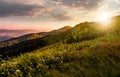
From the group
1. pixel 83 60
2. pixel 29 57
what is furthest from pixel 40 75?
pixel 83 60

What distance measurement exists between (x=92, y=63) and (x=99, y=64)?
0.53 metres

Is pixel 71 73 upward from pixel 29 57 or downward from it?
downward

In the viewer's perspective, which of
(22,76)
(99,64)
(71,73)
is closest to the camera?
(22,76)

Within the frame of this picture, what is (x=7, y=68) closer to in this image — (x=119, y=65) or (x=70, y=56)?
(x=70, y=56)

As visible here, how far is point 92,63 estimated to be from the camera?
1992cm

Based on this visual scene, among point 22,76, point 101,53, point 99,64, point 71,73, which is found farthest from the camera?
point 101,53

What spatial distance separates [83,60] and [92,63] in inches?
28.3

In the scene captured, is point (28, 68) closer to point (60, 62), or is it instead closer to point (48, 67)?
point (48, 67)

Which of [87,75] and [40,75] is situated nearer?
[40,75]

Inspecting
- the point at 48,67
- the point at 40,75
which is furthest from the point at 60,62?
the point at 40,75

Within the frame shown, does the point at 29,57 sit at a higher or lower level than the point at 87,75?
higher

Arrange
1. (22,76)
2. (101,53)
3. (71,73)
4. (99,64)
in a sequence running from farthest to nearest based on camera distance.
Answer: (101,53), (99,64), (71,73), (22,76)

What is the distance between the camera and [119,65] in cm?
2030

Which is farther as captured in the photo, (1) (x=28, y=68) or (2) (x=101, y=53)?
(2) (x=101, y=53)
